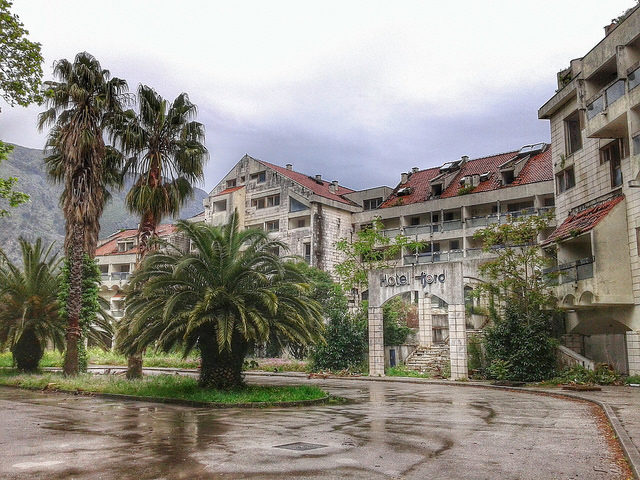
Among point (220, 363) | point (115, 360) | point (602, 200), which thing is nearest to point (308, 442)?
point (220, 363)

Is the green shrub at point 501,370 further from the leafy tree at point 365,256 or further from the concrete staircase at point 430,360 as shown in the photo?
the leafy tree at point 365,256

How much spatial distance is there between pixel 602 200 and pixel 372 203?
107 feet

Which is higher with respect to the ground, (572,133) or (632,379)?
(572,133)

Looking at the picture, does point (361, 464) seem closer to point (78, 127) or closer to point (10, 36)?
point (10, 36)

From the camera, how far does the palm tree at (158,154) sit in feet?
84.6

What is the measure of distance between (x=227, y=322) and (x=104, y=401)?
5.10 meters

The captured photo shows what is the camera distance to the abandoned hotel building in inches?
941

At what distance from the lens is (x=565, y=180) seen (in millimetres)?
30891

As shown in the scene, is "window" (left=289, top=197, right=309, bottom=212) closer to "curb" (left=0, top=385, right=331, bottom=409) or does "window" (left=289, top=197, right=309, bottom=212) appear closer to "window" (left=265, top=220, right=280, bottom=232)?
"window" (left=265, top=220, right=280, bottom=232)

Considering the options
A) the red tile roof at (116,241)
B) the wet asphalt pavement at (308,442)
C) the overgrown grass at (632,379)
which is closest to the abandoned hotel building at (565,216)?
the overgrown grass at (632,379)

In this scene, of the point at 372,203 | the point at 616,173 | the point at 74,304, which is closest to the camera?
the point at 74,304

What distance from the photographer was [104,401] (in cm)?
1936

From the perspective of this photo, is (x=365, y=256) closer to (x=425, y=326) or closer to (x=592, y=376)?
(x=425, y=326)

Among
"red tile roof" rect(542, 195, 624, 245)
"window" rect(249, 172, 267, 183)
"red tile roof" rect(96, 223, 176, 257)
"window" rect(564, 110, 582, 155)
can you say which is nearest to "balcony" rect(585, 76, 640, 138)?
"red tile roof" rect(542, 195, 624, 245)
